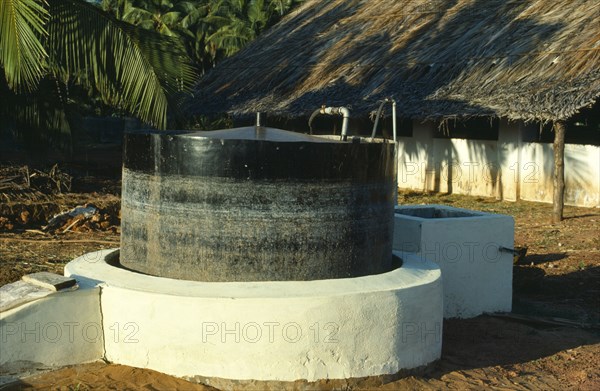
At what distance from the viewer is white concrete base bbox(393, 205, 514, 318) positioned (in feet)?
23.9

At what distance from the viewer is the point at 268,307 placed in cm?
505

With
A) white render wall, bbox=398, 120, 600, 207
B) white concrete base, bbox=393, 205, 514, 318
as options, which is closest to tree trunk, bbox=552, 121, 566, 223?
white render wall, bbox=398, 120, 600, 207

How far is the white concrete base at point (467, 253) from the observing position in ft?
23.9

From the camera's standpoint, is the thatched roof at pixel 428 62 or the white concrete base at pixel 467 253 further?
the thatched roof at pixel 428 62

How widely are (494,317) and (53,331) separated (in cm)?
407

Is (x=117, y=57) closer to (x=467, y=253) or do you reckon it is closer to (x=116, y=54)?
(x=116, y=54)

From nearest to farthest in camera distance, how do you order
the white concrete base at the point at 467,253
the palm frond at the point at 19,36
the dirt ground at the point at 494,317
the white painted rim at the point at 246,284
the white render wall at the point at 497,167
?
1. the white painted rim at the point at 246,284
2. the dirt ground at the point at 494,317
3. the white concrete base at the point at 467,253
4. the palm frond at the point at 19,36
5. the white render wall at the point at 497,167

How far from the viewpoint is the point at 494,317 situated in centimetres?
760

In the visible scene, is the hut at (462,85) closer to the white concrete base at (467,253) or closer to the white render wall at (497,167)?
the white render wall at (497,167)

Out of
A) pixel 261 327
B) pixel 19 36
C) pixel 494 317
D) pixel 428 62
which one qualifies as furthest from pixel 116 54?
pixel 428 62

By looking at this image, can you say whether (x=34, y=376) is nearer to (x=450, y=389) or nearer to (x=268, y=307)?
(x=268, y=307)

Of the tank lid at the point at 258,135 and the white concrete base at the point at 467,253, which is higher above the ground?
the tank lid at the point at 258,135

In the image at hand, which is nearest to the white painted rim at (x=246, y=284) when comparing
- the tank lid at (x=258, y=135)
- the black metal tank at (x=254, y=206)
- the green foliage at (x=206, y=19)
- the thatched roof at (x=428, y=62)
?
the black metal tank at (x=254, y=206)

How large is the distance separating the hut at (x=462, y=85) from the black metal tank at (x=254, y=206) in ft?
26.2
